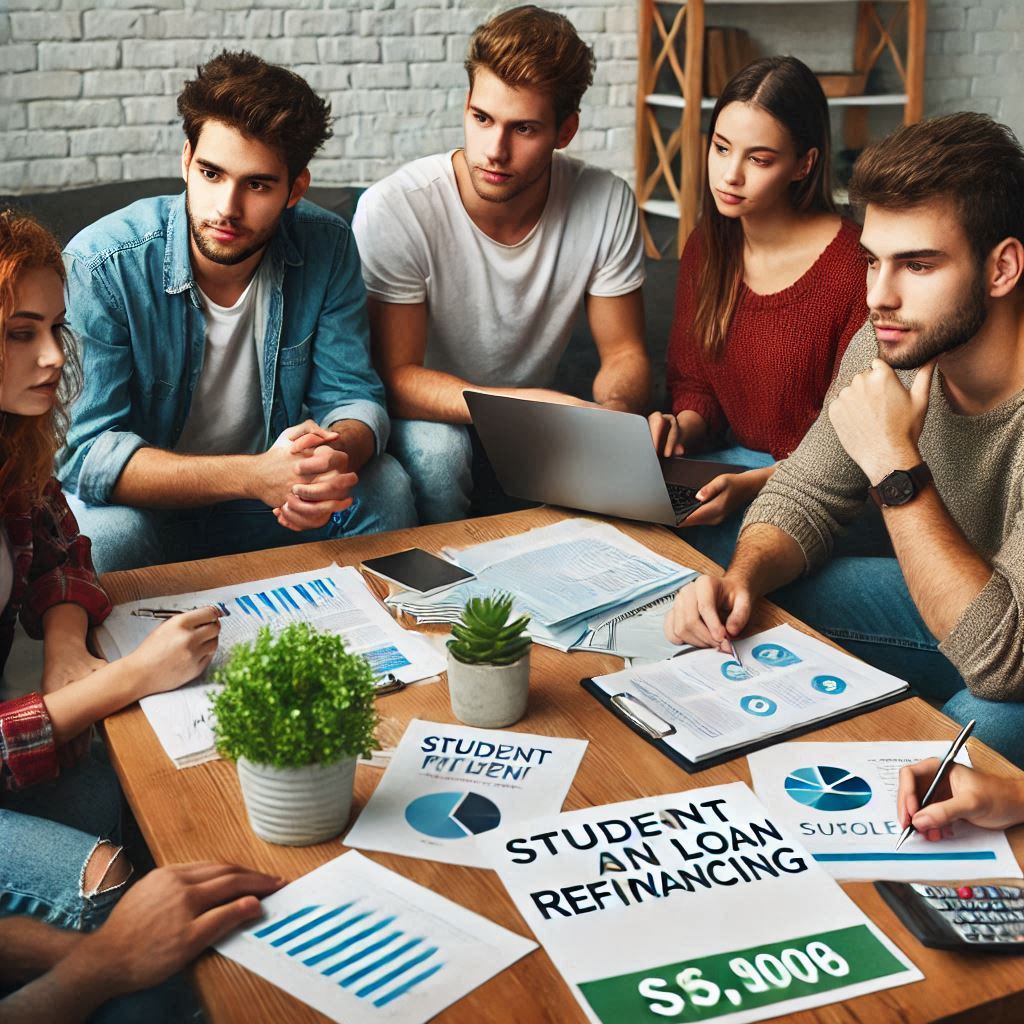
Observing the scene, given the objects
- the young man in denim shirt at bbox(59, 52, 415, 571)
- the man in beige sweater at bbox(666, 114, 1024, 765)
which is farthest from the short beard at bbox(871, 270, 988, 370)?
the young man in denim shirt at bbox(59, 52, 415, 571)

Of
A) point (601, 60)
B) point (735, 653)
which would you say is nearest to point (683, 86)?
point (601, 60)

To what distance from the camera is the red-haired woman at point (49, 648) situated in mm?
1238

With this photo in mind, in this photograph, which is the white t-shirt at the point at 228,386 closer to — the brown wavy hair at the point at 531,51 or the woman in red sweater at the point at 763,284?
the brown wavy hair at the point at 531,51

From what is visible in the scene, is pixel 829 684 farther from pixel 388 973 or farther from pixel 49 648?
pixel 49 648

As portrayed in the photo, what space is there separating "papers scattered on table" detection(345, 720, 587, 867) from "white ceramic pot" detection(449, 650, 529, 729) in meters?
0.02

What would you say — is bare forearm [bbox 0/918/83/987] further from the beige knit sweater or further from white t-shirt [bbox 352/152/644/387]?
white t-shirt [bbox 352/152/644/387]

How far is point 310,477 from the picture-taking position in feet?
5.77

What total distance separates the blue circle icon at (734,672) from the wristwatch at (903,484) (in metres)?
0.34

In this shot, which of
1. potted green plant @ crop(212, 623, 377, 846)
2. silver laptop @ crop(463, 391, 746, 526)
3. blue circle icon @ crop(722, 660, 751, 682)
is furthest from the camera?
silver laptop @ crop(463, 391, 746, 526)

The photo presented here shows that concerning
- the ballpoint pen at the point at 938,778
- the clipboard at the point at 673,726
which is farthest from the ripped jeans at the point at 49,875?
the ballpoint pen at the point at 938,778

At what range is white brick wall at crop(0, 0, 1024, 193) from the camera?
→ 368 cm

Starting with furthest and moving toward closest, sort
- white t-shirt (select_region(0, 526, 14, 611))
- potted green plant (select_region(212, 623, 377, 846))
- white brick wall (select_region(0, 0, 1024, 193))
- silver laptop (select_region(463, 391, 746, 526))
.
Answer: white brick wall (select_region(0, 0, 1024, 193)) < silver laptop (select_region(463, 391, 746, 526)) < white t-shirt (select_region(0, 526, 14, 611)) < potted green plant (select_region(212, 623, 377, 846))

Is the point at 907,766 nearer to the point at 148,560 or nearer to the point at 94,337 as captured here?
the point at 148,560

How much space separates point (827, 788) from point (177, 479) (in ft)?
3.81
